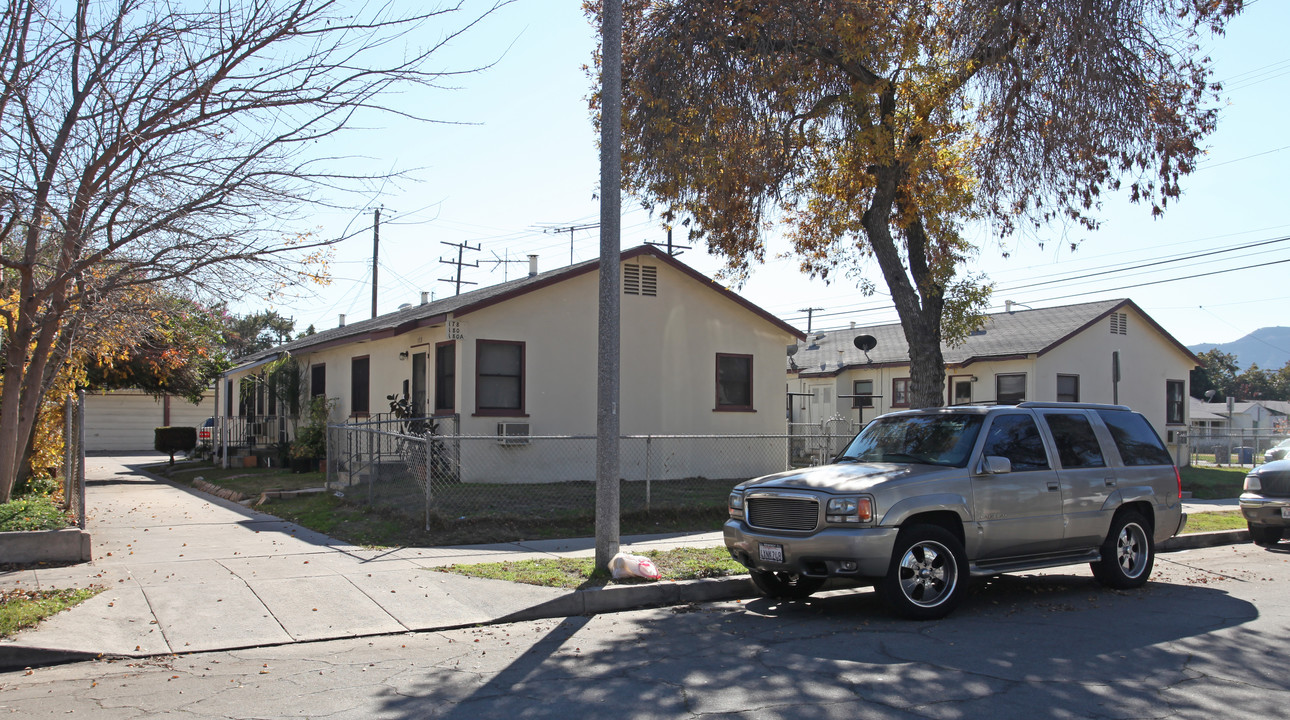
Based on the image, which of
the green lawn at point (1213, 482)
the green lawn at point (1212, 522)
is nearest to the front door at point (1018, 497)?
the green lawn at point (1212, 522)

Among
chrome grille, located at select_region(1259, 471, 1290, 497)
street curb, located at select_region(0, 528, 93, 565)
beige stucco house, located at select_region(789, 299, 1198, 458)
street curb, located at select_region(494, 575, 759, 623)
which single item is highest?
beige stucco house, located at select_region(789, 299, 1198, 458)

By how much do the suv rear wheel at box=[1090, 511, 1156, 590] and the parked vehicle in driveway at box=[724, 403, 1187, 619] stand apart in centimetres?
1

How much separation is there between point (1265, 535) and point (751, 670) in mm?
10282

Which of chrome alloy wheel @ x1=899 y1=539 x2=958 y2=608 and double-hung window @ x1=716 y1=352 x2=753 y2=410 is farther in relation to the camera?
double-hung window @ x1=716 y1=352 x2=753 y2=410

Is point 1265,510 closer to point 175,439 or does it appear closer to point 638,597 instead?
point 638,597

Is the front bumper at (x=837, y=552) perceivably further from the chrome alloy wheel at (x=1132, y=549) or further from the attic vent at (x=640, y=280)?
the attic vent at (x=640, y=280)

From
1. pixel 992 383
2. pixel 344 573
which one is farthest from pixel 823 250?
pixel 992 383

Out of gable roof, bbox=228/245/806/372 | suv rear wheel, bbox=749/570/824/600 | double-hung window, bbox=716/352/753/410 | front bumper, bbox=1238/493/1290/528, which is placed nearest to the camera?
suv rear wheel, bbox=749/570/824/600

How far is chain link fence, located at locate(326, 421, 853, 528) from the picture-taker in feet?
43.5

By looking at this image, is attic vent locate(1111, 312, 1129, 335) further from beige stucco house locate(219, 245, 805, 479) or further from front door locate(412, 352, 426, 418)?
front door locate(412, 352, 426, 418)

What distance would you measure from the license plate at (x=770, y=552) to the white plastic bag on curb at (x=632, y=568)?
4.11 feet

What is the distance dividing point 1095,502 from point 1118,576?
33.3 inches

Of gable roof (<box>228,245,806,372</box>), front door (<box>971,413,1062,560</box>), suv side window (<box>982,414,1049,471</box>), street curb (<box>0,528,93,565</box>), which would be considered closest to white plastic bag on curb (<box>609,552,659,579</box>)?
front door (<box>971,413,1062,560</box>)

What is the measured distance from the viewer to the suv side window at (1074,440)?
9070mm
